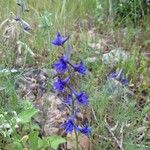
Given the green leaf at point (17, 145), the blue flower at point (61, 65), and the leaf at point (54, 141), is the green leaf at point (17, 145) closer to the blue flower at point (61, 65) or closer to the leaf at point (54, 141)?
the leaf at point (54, 141)

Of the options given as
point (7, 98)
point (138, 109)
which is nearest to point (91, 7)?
point (138, 109)

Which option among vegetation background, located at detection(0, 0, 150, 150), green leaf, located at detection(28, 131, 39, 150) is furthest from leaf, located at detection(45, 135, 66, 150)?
green leaf, located at detection(28, 131, 39, 150)

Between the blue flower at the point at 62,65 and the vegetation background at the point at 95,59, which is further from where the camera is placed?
the vegetation background at the point at 95,59

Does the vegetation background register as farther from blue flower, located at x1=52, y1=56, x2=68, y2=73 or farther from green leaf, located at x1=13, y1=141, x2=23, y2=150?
blue flower, located at x1=52, y1=56, x2=68, y2=73

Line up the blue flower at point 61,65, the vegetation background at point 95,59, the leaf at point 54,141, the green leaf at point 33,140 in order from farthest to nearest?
1. the vegetation background at point 95,59
2. the leaf at point 54,141
3. the green leaf at point 33,140
4. the blue flower at point 61,65

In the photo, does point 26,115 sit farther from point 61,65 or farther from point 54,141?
point 61,65

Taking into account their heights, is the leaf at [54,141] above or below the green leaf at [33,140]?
below

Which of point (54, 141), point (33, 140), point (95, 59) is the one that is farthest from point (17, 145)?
point (95, 59)

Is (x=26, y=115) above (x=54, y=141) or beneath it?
above

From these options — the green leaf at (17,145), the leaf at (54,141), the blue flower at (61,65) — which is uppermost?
the blue flower at (61,65)

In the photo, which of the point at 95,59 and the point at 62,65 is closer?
the point at 62,65

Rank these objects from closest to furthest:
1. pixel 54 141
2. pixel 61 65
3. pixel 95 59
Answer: pixel 61 65, pixel 54 141, pixel 95 59

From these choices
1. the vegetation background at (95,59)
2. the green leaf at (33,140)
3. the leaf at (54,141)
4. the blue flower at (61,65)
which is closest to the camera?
the blue flower at (61,65)

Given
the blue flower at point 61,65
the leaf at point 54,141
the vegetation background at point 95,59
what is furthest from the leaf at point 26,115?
the blue flower at point 61,65
